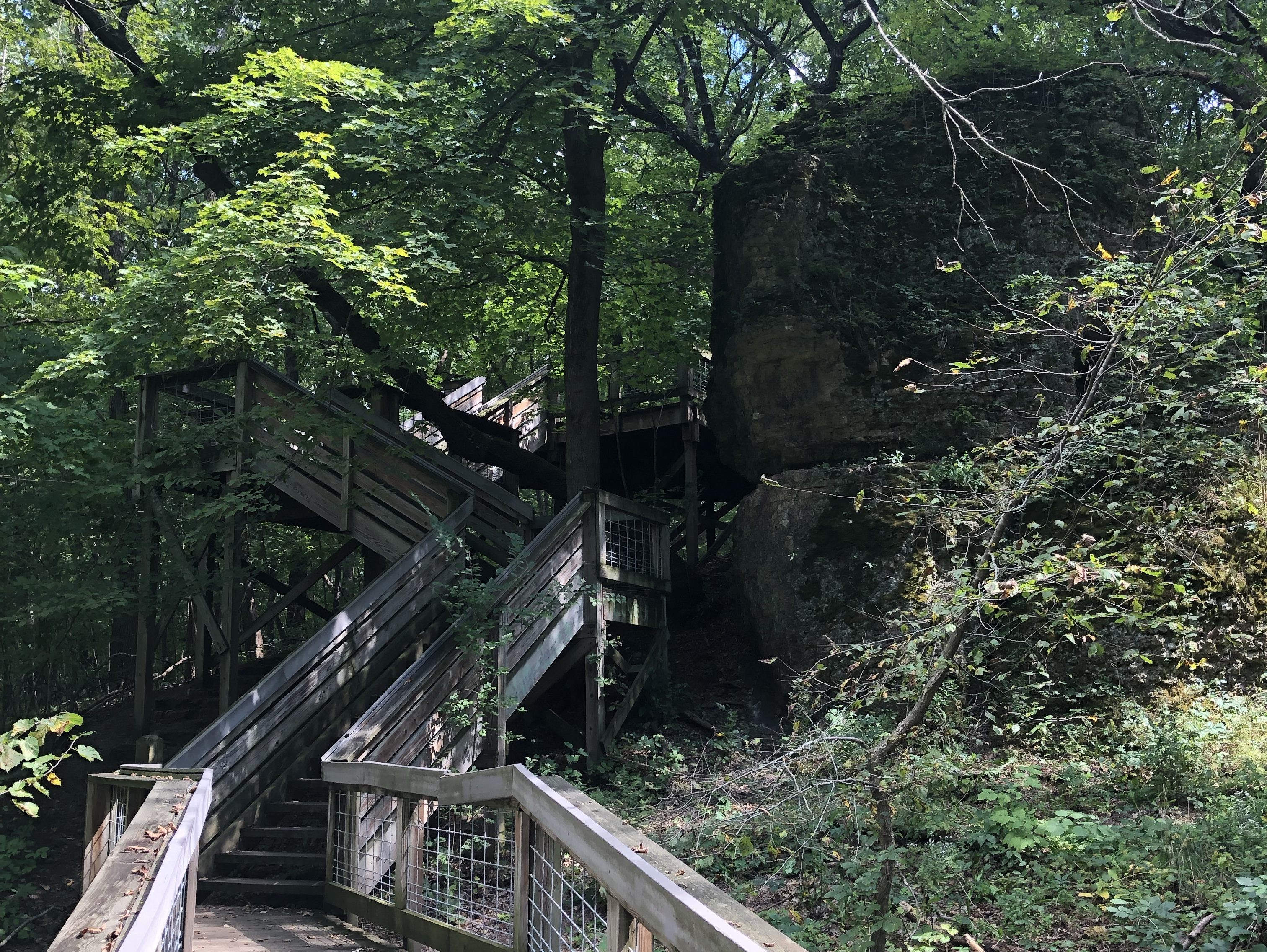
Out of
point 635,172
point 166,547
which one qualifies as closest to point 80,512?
point 166,547

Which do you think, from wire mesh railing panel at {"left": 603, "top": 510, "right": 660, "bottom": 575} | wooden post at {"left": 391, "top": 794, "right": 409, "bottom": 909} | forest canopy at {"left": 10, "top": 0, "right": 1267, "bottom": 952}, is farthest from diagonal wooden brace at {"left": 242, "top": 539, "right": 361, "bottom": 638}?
wooden post at {"left": 391, "top": 794, "right": 409, "bottom": 909}

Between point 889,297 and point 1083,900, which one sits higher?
point 889,297

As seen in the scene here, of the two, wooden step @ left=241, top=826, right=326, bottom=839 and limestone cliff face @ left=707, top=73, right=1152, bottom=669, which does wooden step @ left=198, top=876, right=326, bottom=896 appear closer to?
wooden step @ left=241, top=826, right=326, bottom=839

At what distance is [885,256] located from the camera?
1070 cm

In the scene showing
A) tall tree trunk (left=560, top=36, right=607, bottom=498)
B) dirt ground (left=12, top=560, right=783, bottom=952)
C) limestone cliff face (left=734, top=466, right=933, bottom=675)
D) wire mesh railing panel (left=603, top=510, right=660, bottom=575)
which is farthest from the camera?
tall tree trunk (left=560, top=36, right=607, bottom=498)

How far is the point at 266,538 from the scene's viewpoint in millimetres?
17641

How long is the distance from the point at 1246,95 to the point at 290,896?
11.1m

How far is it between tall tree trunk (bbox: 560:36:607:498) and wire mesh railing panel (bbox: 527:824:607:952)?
7.35 meters

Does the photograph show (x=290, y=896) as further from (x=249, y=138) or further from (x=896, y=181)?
(x=896, y=181)

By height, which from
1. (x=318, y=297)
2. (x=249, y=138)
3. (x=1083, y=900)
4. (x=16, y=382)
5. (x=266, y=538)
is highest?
(x=249, y=138)

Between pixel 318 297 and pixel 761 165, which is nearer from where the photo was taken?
pixel 318 297

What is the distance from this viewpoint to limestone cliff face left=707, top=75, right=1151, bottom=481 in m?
9.98

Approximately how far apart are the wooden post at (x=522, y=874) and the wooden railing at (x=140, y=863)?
3.72ft

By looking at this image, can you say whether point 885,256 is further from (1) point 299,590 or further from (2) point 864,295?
(1) point 299,590
